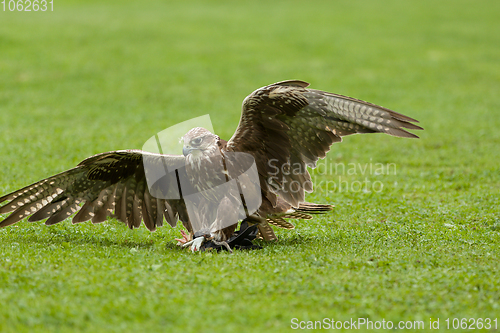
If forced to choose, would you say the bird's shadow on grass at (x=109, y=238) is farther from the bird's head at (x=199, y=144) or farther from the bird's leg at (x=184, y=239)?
the bird's head at (x=199, y=144)

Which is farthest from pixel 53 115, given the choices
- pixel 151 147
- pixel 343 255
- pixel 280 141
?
pixel 343 255

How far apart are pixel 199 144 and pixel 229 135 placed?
776 cm

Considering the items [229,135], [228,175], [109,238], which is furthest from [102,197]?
[229,135]

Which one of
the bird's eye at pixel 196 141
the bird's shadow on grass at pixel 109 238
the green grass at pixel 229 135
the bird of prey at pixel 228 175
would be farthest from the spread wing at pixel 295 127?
the green grass at pixel 229 135

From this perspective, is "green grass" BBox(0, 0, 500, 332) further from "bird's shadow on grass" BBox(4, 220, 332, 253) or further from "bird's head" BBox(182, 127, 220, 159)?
"bird's head" BBox(182, 127, 220, 159)

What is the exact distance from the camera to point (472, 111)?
709 inches

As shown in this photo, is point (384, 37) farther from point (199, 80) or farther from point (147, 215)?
point (147, 215)

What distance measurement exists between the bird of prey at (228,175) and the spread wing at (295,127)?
1 centimetres

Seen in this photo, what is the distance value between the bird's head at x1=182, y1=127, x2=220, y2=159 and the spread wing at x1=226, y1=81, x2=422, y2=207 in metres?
0.25

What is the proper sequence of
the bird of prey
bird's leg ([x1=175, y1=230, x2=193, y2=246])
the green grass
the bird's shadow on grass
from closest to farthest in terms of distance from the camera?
1. the green grass
2. the bird of prey
3. the bird's shadow on grass
4. bird's leg ([x1=175, y1=230, x2=193, y2=246])

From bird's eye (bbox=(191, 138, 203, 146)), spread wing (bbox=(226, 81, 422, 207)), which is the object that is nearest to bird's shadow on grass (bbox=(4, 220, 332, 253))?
spread wing (bbox=(226, 81, 422, 207))

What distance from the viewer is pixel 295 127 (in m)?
7.08

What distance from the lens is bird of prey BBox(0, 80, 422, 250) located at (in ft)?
22.5

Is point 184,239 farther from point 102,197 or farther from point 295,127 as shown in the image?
point 295,127
